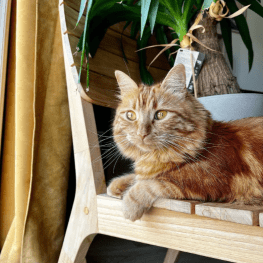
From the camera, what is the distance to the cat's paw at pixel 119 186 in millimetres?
670

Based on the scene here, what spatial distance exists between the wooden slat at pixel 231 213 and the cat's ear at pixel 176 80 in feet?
0.96

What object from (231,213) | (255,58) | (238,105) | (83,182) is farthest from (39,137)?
(255,58)

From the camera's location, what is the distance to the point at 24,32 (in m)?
1.16

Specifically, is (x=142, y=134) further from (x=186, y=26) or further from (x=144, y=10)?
(x=186, y=26)

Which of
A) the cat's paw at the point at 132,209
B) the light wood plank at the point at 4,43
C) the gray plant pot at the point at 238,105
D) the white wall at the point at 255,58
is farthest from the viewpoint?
the white wall at the point at 255,58

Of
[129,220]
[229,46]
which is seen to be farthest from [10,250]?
[229,46]

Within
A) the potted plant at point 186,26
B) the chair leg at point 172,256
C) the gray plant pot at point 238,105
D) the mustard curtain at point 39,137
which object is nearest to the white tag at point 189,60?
the potted plant at point 186,26

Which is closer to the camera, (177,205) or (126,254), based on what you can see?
(177,205)

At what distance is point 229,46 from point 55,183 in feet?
3.04

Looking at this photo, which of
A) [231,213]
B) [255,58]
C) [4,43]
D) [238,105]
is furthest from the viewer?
[255,58]

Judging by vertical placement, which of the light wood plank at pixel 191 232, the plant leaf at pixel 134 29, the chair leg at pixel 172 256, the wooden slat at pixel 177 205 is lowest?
the chair leg at pixel 172 256

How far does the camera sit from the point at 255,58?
6.84 feet

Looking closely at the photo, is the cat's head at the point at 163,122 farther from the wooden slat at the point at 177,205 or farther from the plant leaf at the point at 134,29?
the plant leaf at the point at 134,29

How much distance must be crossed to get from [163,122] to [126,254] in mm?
993
